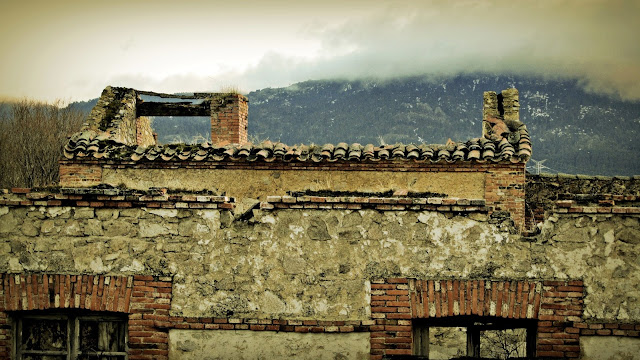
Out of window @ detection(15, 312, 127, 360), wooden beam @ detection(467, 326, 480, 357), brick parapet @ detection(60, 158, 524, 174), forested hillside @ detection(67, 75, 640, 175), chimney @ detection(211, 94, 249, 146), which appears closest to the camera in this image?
window @ detection(15, 312, 127, 360)

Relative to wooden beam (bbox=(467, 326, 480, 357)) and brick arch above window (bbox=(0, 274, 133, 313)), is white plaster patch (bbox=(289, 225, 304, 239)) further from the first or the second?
wooden beam (bbox=(467, 326, 480, 357))

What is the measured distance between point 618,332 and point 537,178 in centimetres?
997

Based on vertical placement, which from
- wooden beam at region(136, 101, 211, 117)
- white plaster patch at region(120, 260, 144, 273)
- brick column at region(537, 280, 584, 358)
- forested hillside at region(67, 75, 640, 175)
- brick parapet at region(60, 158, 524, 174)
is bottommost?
brick column at region(537, 280, 584, 358)

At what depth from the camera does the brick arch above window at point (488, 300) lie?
5.39 m

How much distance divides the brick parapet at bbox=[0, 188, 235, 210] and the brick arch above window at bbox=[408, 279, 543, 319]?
2.35 m

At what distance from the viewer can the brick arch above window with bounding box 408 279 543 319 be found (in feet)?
17.7

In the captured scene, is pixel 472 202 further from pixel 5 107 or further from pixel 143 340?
pixel 5 107

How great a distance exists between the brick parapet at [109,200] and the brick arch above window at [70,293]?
0.75m

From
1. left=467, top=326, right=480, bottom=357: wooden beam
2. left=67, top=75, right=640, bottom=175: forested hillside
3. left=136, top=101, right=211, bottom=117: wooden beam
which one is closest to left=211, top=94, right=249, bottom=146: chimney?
left=136, top=101, right=211, bottom=117: wooden beam

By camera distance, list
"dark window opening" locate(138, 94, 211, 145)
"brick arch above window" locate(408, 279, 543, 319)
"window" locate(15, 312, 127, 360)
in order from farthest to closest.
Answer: "dark window opening" locate(138, 94, 211, 145), "window" locate(15, 312, 127, 360), "brick arch above window" locate(408, 279, 543, 319)

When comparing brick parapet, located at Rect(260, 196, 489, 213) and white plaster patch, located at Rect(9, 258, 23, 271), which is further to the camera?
white plaster patch, located at Rect(9, 258, 23, 271)

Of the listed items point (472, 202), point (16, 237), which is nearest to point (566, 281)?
point (472, 202)

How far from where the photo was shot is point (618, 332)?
5375 mm

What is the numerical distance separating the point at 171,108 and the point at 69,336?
30.4 feet
